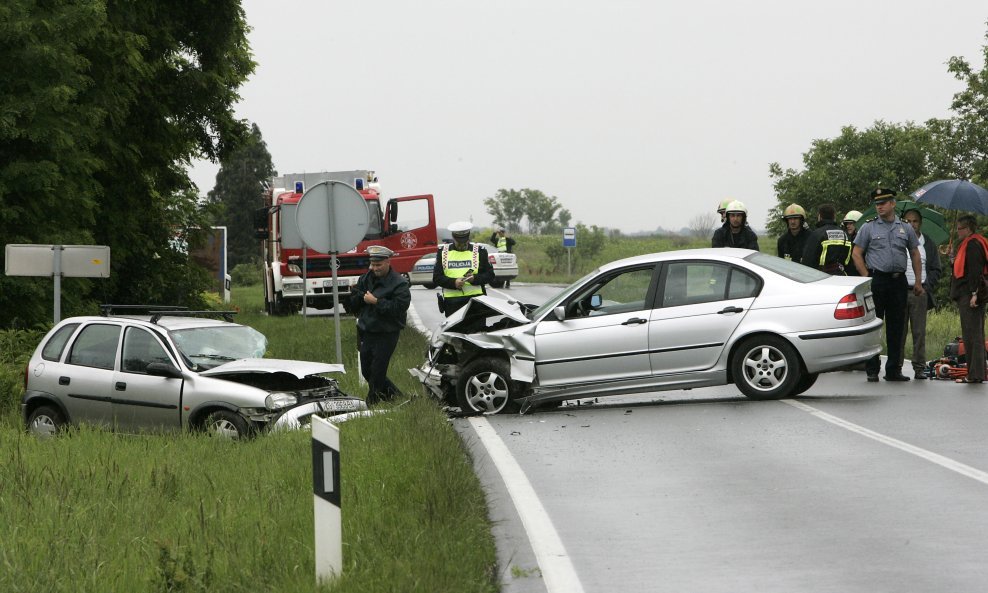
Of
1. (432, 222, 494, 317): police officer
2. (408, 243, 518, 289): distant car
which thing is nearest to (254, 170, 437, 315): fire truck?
(408, 243, 518, 289): distant car

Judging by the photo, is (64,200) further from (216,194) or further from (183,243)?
(216,194)

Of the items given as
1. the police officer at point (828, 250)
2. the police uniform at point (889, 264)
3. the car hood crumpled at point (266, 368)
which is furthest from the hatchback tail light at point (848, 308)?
the car hood crumpled at point (266, 368)

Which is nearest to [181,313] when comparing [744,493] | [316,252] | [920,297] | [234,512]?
[234,512]

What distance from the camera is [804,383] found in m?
13.1

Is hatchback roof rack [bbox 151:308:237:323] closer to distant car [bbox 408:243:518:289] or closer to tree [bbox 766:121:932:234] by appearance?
distant car [bbox 408:243:518:289]

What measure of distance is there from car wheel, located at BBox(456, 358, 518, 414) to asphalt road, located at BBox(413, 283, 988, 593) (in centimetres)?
26

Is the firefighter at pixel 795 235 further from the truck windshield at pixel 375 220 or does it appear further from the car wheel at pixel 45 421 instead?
the truck windshield at pixel 375 220

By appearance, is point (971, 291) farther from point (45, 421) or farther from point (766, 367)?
point (45, 421)

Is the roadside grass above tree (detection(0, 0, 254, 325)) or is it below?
below

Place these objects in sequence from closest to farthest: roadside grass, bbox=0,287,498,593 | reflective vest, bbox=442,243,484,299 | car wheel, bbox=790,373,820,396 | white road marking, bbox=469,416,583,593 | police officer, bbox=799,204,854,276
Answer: roadside grass, bbox=0,287,498,593 → white road marking, bbox=469,416,583,593 → car wheel, bbox=790,373,820,396 → reflective vest, bbox=442,243,484,299 → police officer, bbox=799,204,854,276

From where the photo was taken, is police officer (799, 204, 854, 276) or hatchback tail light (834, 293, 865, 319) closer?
hatchback tail light (834, 293, 865, 319)

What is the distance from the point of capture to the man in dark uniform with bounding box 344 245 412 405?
1377 cm

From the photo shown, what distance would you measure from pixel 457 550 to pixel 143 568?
60.3 inches

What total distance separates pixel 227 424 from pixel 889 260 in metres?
7.12
